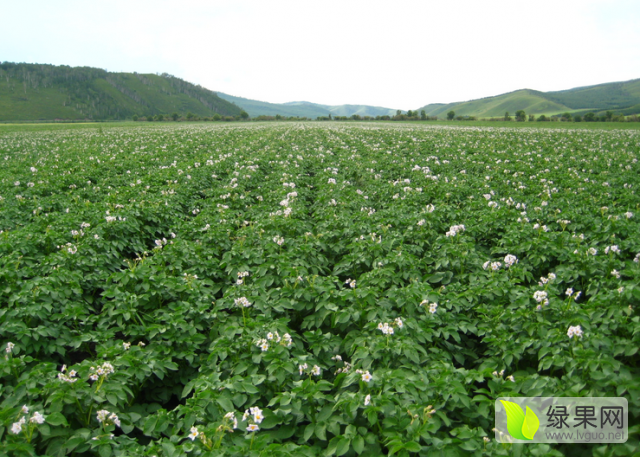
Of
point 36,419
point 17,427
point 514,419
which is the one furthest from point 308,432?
point 17,427

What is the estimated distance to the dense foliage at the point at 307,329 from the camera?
3.09 meters

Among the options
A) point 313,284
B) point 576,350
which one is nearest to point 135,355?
point 313,284

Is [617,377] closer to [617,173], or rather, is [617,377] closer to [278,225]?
[278,225]

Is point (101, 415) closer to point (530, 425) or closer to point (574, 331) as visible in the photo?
point (530, 425)

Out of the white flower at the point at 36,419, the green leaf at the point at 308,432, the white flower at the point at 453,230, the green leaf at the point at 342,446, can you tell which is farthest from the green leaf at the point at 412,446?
the white flower at the point at 453,230

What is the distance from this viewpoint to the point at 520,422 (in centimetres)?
302

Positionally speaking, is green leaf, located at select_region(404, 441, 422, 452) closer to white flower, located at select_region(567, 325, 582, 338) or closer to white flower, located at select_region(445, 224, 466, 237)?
white flower, located at select_region(567, 325, 582, 338)

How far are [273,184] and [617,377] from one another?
11.4 meters

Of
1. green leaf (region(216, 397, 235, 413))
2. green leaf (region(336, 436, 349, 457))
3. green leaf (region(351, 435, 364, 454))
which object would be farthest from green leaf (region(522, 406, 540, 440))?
green leaf (region(216, 397, 235, 413))

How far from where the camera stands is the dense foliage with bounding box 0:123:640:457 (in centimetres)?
309

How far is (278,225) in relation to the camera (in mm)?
8109

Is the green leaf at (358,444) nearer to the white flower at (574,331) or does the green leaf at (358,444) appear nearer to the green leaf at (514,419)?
the green leaf at (514,419)

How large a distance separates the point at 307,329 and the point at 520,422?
3110 millimetres

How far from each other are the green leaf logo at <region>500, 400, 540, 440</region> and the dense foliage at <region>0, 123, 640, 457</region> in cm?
16
